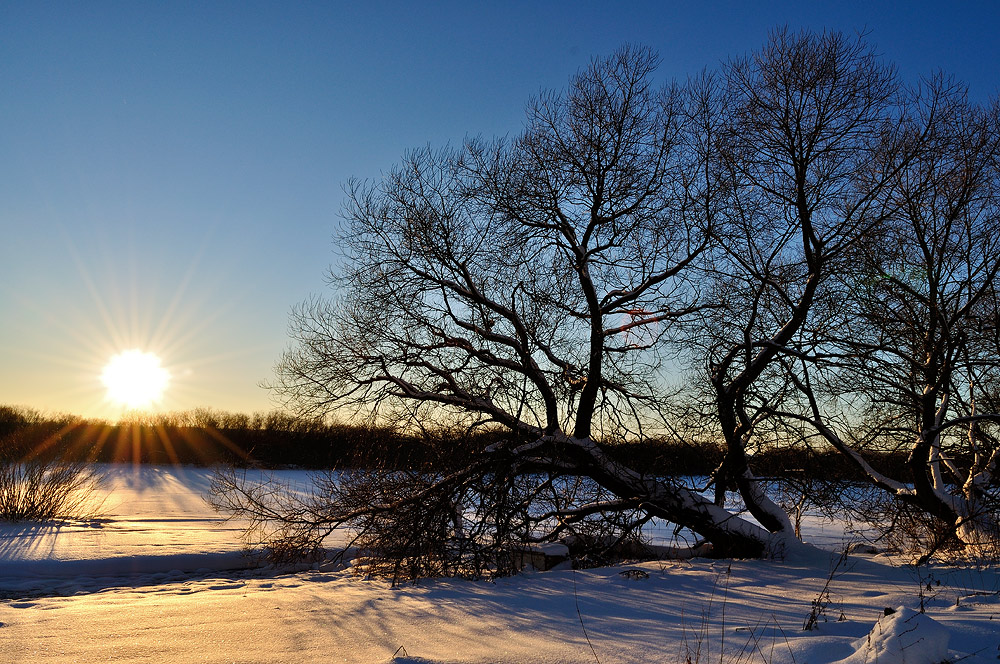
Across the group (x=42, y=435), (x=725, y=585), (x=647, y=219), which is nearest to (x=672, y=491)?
(x=725, y=585)

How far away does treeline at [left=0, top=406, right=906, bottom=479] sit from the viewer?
8914mm

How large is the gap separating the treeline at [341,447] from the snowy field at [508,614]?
1.38 metres

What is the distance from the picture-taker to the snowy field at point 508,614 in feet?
13.1

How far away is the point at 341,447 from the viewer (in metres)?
18.4

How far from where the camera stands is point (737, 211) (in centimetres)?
858

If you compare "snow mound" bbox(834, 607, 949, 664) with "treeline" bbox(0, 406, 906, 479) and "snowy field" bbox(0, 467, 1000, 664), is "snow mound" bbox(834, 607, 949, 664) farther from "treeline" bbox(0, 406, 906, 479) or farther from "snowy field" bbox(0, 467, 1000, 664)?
"treeline" bbox(0, 406, 906, 479)

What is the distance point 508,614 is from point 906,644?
10.2 feet

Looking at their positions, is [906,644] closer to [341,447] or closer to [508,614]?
[508,614]

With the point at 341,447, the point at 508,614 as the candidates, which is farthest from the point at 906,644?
the point at 341,447

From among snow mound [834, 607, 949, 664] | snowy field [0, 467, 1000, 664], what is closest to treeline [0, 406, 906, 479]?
snowy field [0, 467, 1000, 664]

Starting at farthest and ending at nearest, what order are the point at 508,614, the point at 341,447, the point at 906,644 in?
the point at 341,447, the point at 508,614, the point at 906,644

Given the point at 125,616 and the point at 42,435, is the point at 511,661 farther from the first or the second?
the point at 42,435

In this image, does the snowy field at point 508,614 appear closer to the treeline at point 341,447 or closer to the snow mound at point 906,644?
the snow mound at point 906,644

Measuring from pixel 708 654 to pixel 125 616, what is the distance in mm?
4605
